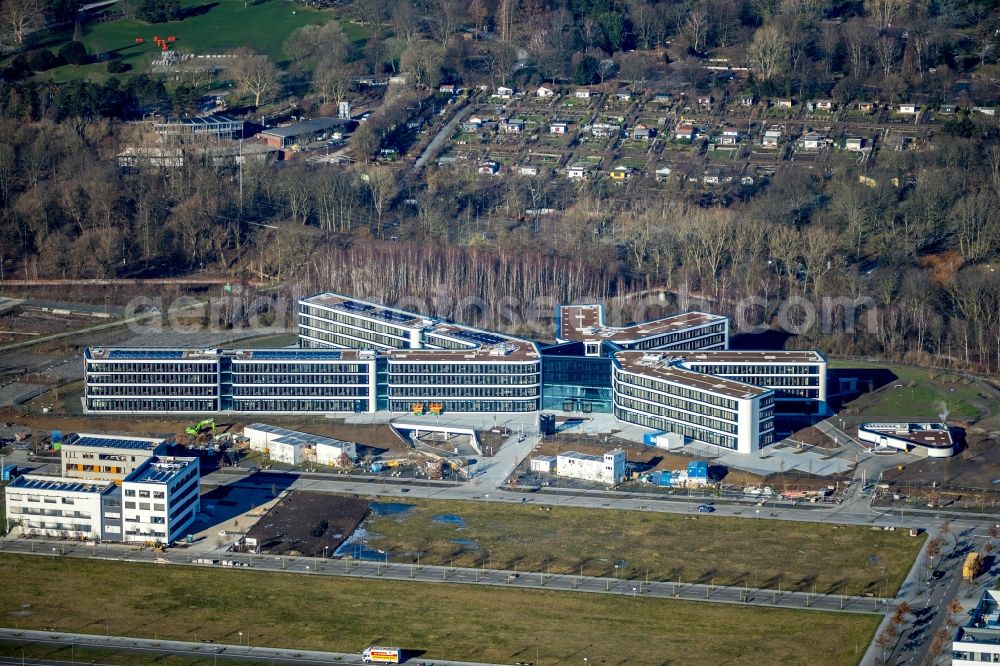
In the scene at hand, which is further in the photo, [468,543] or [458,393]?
[458,393]

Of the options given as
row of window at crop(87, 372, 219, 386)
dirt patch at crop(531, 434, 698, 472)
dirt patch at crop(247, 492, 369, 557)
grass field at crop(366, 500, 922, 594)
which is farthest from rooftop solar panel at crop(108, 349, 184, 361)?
dirt patch at crop(531, 434, 698, 472)

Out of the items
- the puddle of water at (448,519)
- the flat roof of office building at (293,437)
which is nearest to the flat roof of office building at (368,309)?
the flat roof of office building at (293,437)

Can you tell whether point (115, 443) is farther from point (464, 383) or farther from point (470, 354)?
point (470, 354)

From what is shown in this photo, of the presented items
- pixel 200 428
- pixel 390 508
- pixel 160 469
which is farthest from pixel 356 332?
pixel 160 469

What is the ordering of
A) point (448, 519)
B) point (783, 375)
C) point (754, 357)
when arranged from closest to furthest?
1. point (448, 519)
2. point (783, 375)
3. point (754, 357)

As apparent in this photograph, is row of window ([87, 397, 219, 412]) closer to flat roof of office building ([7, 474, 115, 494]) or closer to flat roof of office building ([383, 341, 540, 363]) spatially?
flat roof of office building ([383, 341, 540, 363])

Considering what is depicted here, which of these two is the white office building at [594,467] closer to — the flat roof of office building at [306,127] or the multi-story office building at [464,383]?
the multi-story office building at [464,383]

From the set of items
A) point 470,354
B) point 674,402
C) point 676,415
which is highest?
point 470,354
